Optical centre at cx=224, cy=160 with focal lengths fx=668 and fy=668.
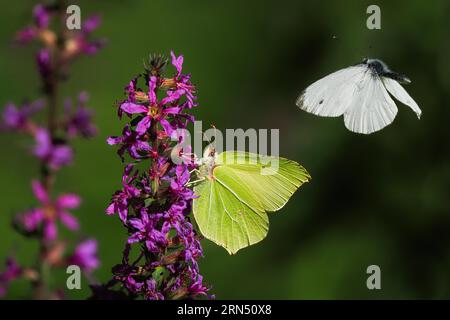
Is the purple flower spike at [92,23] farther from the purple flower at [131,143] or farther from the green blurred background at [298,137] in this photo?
the green blurred background at [298,137]

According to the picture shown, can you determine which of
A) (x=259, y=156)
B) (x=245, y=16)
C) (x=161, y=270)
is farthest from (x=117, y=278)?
(x=245, y=16)

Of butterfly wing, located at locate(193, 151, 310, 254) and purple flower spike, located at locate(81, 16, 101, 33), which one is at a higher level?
purple flower spike, located at locate(81, 16, 101, 33)

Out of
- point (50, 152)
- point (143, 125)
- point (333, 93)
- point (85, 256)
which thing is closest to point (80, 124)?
point (50, 152)

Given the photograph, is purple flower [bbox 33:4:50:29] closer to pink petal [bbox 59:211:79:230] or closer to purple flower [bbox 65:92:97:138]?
purple flower [bbox 65:92:97:138]

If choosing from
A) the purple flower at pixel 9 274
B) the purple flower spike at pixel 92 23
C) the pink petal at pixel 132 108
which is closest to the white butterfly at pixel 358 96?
the pink petal at pixel 132 108

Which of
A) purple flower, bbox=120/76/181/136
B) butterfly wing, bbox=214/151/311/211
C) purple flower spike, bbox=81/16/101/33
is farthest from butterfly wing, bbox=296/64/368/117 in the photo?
purple flower spike, bbox=81/16/101/33

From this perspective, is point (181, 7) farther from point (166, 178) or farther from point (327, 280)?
point (166, 178)
